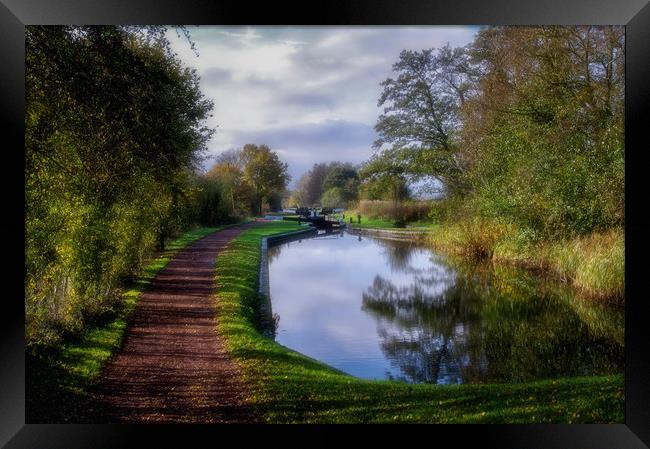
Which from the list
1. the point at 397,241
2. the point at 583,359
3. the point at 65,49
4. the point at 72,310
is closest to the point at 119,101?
the point at 65,49

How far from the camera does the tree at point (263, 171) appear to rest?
354 inches

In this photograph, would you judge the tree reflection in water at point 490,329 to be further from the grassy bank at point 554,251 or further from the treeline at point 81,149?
the treeline at point 81,149

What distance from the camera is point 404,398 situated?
507cm

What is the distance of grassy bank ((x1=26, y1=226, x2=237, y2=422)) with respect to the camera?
4.86 m

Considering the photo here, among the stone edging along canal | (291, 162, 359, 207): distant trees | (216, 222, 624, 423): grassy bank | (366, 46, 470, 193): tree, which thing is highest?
(366, 46, 470, 193): tree

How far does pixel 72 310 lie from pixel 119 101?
8.48ft

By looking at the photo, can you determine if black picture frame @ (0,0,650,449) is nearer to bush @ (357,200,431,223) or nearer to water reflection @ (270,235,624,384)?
water reflection @ (270,235,624,384)

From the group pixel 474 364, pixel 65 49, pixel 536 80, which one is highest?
pixel 536 80

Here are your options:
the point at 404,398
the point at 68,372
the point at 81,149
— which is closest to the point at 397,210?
the point at 404,398

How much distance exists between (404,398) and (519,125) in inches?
247

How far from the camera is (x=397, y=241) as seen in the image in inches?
524

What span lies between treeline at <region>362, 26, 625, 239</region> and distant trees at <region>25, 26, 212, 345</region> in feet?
11.4

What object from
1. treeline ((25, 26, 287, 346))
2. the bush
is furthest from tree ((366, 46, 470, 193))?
treeline ((25, 26, 287, 346))

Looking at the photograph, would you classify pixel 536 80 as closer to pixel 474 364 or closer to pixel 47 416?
pixel 474 364
